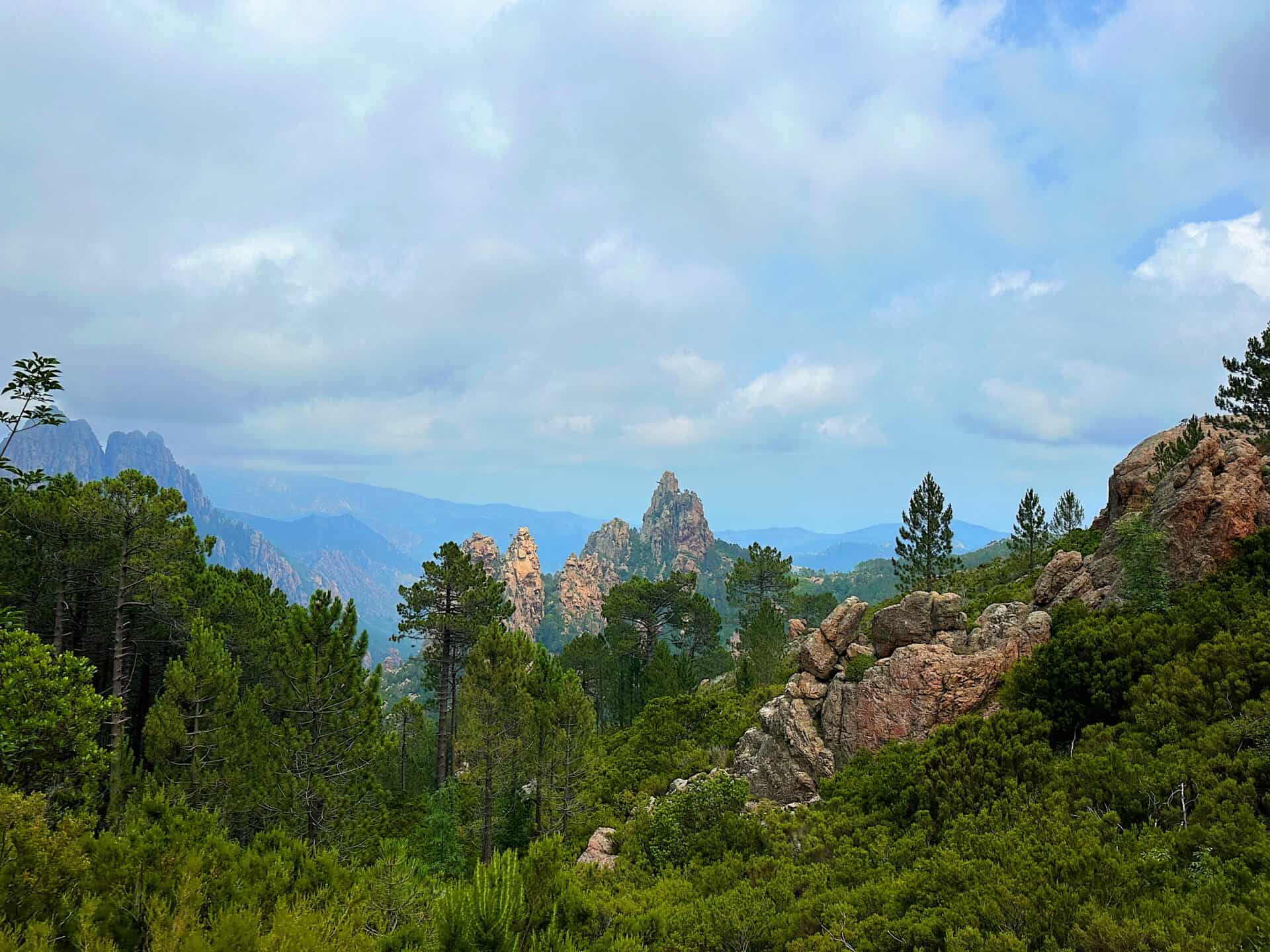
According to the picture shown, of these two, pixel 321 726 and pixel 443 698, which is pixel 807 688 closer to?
pixel 321 726

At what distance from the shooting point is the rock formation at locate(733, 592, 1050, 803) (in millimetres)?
19188

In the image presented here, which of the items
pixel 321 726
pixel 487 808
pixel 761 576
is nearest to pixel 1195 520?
pixel 487 808

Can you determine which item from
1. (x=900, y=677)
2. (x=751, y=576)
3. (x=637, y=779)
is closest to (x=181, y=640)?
(x=637, y=779)

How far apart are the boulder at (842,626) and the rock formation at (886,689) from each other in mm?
70

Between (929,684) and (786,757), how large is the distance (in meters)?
6.08

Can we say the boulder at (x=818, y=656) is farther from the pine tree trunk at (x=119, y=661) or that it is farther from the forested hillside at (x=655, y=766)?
the pine tree trunk at (x=119, y=661)

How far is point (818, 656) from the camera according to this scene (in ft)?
80.2

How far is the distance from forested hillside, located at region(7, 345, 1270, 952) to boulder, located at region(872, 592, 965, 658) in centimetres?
10

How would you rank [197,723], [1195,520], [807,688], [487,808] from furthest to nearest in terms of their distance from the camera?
[807,688]
[487,808]
[197,723]
[1195,520]

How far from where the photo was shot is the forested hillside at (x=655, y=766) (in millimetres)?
8477

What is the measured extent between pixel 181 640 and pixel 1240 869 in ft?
114

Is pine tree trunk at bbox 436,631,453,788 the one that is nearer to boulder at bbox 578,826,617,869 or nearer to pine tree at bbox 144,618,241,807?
pine tree at bbox 144,618,241,807

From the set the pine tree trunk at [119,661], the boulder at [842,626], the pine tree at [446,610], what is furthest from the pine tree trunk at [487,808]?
the boulder at [842,626]

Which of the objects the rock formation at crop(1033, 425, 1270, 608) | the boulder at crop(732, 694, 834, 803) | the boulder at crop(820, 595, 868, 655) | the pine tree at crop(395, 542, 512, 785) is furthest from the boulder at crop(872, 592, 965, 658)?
the pine tree at crop(395, 542, 512, 785)
